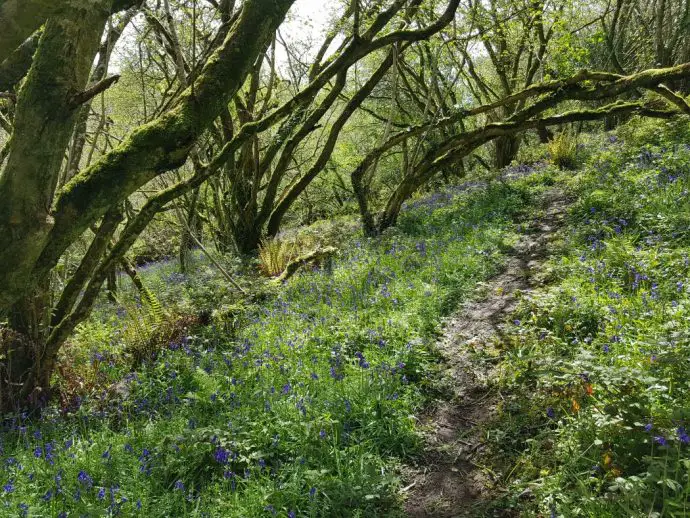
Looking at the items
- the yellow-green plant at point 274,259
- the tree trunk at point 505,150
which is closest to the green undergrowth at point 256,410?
the yellow-green plant at point 274,259

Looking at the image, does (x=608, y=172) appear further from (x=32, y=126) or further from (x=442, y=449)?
(x=32, y=126)

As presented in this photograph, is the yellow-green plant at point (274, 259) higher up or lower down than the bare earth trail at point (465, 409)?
higher up

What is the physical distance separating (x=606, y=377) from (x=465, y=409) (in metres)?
1.35

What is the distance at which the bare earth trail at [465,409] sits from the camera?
3.13m

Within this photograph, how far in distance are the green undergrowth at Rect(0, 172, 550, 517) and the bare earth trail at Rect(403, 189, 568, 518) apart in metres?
0.17

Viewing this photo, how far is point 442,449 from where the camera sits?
11.6 ft

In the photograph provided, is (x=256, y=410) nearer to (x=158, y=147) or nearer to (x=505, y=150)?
(x=158, y=147)

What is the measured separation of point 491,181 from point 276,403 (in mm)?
9965

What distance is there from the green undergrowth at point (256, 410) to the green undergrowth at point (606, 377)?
89 cm

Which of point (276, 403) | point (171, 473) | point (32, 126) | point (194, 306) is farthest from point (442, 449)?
point (194, 306)

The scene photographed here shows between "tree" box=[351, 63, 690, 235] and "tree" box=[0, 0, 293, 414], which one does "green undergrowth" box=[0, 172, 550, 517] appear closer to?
"tree" box=[0, 0, 293, 414]

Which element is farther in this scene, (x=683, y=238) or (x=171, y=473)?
(x=683, y=238)

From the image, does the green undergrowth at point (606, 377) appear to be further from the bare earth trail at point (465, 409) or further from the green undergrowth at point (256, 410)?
the green undergrowth at point (256, 410)

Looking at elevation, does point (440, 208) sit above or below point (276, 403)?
above
